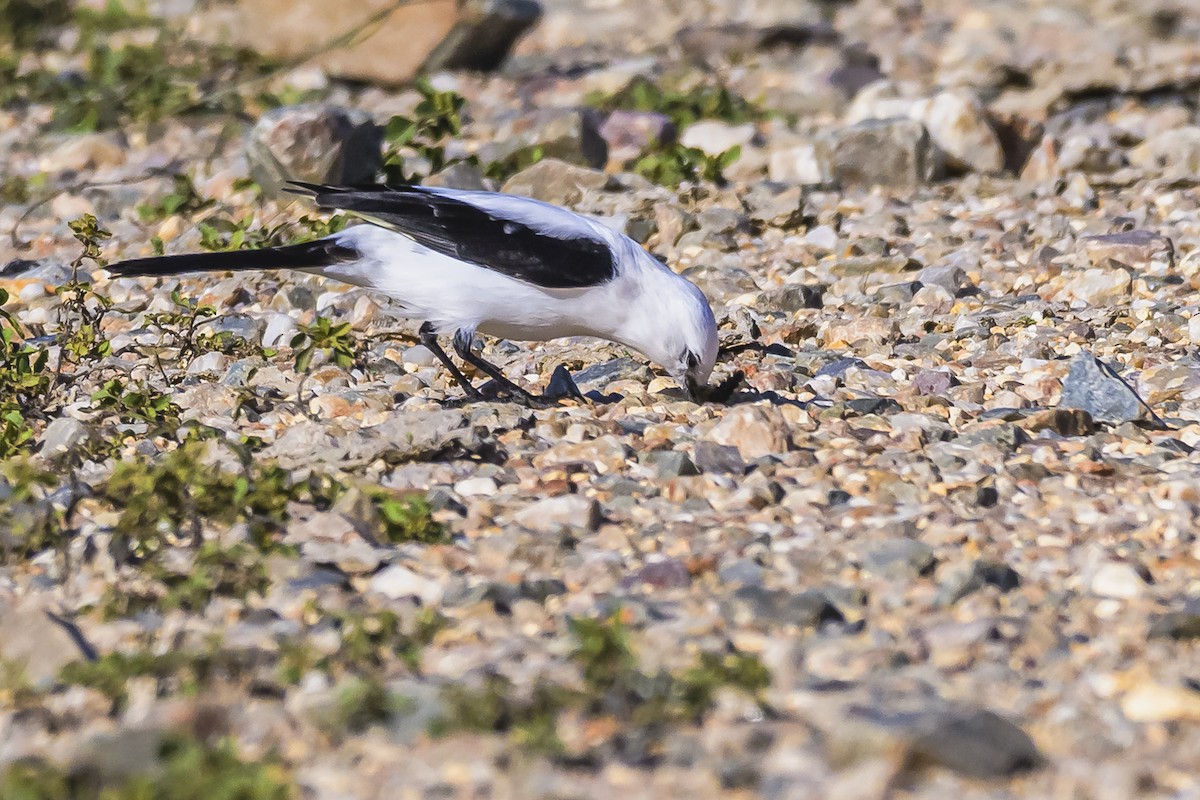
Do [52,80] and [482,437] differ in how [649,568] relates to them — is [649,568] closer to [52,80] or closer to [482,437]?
[482,437]

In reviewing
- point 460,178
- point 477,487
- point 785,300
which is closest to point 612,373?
point 785,300

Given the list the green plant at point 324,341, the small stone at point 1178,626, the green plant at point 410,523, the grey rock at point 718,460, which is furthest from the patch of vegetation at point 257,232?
the small stone at point 1178,626

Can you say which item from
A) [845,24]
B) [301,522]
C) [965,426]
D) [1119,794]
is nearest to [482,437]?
[301,522]

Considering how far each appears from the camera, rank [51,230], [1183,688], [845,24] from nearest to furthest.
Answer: [1183,688] → [51,230] → [845,24]

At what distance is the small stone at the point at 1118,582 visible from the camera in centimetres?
344

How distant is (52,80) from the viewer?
29.5ft

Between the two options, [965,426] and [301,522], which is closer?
[301,522]

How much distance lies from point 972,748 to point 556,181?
473cm

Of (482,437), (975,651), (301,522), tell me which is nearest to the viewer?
(975,651)

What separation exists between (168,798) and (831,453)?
2229mm

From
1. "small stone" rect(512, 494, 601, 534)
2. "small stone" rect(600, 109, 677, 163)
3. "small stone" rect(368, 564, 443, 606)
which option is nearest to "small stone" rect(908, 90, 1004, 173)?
"small stone" rect(600, 109, 677, 163)

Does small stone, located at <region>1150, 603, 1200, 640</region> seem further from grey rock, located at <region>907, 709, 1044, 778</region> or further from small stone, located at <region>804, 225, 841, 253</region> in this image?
small stone, located at <region>804, 225, 841, 253</region>

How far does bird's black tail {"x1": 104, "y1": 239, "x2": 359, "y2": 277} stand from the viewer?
487 centimetres

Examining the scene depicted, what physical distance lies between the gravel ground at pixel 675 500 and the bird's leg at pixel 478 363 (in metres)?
0.25
